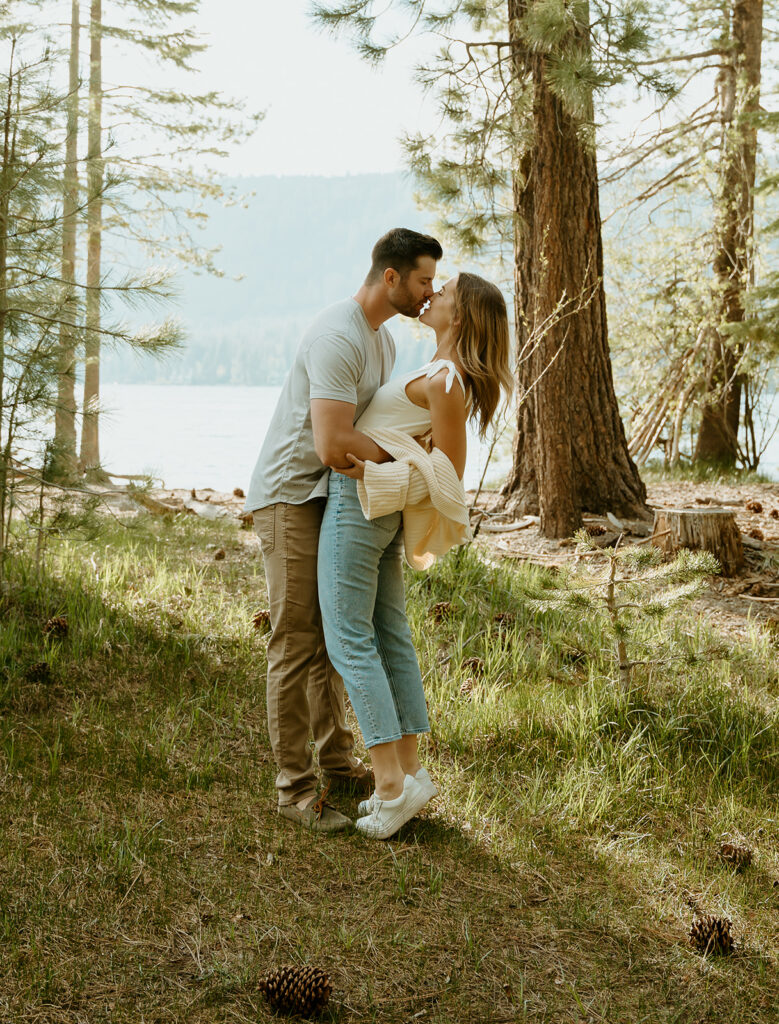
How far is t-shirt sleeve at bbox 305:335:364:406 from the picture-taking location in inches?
98.7

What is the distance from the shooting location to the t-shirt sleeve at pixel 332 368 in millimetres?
2508

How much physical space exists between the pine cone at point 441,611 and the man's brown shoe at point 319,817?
61.0 inches

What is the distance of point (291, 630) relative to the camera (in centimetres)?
273

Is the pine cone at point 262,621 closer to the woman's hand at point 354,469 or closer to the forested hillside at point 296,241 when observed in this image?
the woman's hand at point 354,469

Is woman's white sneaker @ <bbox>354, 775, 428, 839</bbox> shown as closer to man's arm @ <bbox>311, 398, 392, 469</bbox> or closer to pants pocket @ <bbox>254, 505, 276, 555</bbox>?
pants pocket @ <bbox>254, 505, 276, 555</bbox>

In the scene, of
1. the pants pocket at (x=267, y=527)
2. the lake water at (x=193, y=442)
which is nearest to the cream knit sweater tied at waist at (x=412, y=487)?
the pants pocket at (x=267, y=527)

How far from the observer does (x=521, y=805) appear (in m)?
2.86

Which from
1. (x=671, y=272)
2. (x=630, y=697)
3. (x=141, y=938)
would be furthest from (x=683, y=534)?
(x=671, y=272)

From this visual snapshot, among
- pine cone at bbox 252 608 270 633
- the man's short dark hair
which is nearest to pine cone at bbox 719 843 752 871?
the man's short dark hair

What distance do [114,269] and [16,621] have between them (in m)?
1.65

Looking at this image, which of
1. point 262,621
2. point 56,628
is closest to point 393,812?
point 262,621

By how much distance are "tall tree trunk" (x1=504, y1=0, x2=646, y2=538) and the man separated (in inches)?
122

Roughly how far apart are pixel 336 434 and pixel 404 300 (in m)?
0.47

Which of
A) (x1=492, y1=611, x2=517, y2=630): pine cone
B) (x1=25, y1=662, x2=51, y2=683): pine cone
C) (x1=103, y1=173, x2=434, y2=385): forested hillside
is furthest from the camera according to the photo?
(x1=103, y1=173, x2=434, y2=385): forested hillside
